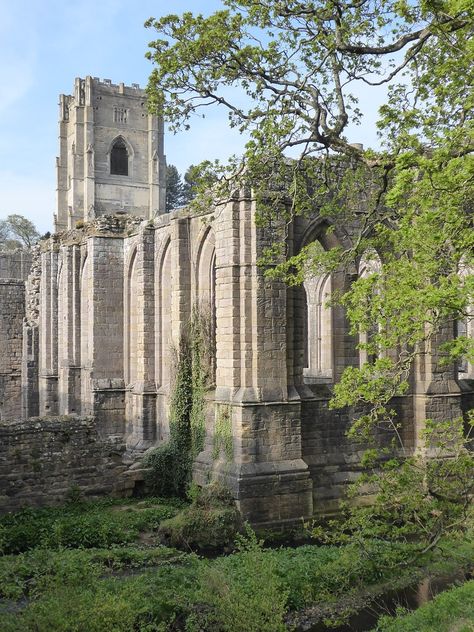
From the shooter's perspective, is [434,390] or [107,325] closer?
[434,390]

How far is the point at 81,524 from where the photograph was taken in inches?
520

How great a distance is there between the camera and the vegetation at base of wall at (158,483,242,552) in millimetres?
12953

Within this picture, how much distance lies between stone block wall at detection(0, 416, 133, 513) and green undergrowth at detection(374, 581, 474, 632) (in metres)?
7.39

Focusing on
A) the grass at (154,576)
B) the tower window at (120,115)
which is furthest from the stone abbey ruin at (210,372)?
the tower window at (120,115)

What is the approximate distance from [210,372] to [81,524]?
4828 mm

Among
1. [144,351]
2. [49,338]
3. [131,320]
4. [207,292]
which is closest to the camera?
[207,292]

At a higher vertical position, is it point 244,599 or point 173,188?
point 173,188

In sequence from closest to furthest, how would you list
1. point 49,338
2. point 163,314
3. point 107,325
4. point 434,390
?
point 434,390 → point 163,314 → point 107,325 → point 49,338

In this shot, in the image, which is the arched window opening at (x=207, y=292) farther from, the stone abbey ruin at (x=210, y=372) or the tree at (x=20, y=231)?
the tree at (x=20, y=231)

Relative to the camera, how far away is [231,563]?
11.4 metres

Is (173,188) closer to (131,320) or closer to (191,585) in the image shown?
(131,320)

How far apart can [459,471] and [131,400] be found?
13462mm

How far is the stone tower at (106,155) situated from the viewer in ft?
192

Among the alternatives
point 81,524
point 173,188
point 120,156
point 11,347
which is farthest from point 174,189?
point 81,524
